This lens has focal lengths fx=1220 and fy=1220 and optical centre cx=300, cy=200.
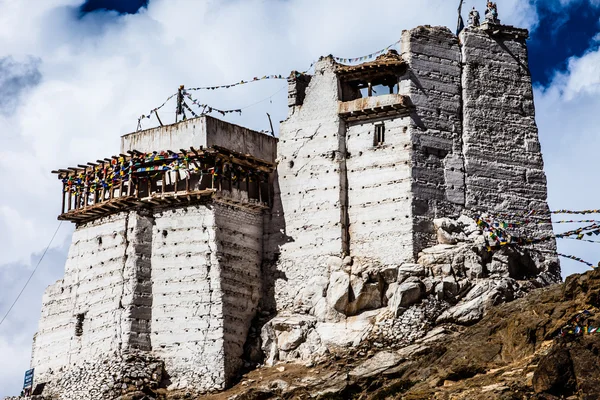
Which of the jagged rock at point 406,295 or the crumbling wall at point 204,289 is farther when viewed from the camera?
the crumbling wall at point 204,289

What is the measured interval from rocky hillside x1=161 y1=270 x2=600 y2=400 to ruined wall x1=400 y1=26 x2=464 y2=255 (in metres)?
5.25

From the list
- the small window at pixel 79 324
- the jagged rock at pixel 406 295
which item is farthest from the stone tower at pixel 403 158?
the small window at pixel 79 324

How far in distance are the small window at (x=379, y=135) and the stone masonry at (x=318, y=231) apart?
0.05m

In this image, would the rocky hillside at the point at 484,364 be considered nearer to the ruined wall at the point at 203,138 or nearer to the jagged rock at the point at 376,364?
the jagged rock at the point at 376,364

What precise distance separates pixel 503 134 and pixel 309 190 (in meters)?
7.71

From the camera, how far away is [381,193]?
45.1 meters

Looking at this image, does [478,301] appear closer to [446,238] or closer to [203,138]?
[446,238]

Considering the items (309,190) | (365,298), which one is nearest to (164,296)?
(309,190)

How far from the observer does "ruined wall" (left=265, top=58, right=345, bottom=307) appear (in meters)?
45.4

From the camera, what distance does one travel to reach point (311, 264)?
4528cm

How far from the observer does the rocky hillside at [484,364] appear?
31469mm

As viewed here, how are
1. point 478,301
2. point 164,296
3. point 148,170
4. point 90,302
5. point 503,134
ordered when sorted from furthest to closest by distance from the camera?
point 503,134, point 148,170, point 90,302, point 164,296, point 478,301

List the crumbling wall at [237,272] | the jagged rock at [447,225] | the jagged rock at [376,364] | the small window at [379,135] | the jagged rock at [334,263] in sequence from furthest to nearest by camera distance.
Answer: the small window at [379,135], the jagged rock at [334,263], the jagged rock at [447,225], the crumbling wall at [237,272], the jagged rock at [376,364]

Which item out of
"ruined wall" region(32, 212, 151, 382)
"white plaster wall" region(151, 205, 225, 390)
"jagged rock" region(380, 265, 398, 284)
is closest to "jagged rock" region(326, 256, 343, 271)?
"jagged rock" region(380, 265, 398, 284)
